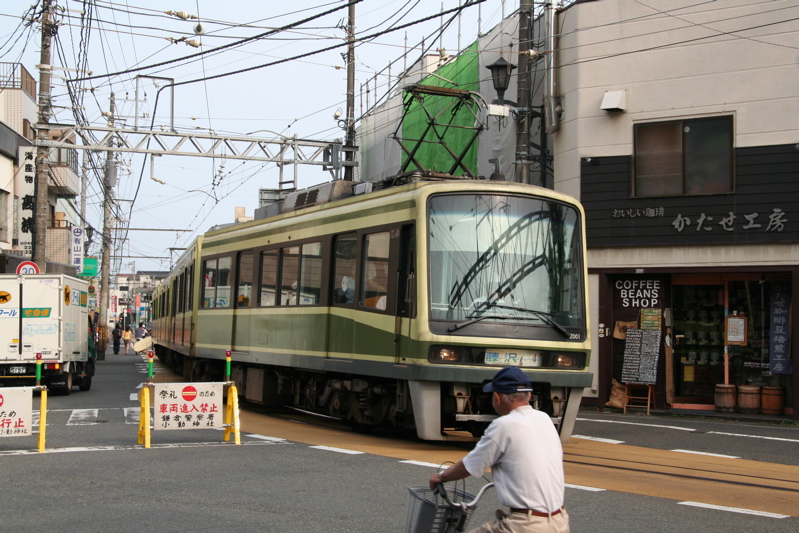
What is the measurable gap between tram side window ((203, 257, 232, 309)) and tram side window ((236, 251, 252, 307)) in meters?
0.52

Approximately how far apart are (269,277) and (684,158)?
8.16 meters

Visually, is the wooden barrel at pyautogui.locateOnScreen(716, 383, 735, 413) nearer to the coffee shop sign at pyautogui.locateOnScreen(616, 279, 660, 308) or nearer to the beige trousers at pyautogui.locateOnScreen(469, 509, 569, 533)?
the coffee shop sign at pyautogui.locateOnScreen(616, 279, 660, 308)

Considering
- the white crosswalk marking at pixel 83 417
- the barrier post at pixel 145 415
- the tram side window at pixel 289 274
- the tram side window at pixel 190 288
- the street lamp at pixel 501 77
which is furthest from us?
the tram side window at pixel 190 288

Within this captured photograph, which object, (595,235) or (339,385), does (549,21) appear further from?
(339,385)

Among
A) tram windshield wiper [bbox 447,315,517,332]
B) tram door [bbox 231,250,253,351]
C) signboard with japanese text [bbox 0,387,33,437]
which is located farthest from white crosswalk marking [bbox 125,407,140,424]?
tram windshield wiper [bbox 447,315,517,332]

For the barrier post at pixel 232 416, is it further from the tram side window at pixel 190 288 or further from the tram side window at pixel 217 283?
the tram side window at pixel 190 288

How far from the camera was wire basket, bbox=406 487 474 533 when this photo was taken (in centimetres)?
457

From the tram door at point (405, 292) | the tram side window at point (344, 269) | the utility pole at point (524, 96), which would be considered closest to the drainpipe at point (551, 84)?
the utility pole at point (524, 96)

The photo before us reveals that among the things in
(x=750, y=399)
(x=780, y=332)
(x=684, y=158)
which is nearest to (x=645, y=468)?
(x=750, y=399)

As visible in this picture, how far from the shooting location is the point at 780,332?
17.5 m

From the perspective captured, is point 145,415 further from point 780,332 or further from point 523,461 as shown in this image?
point 780,332

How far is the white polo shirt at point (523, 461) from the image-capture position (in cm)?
449

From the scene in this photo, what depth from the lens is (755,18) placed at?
58.2ft

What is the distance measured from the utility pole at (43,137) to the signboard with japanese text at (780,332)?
59.9 ft
